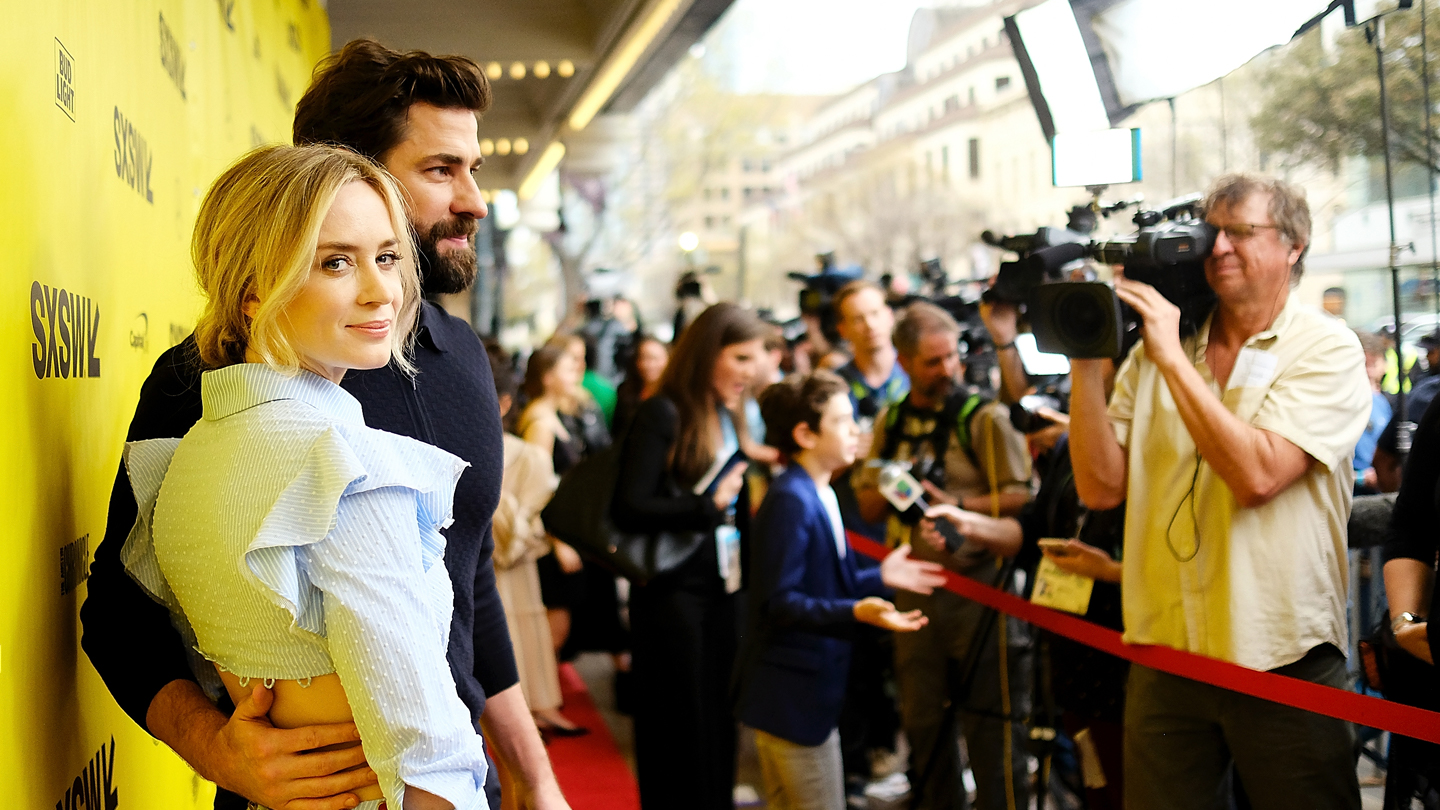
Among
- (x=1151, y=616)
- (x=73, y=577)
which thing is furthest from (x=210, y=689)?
(x=1151, y=616)

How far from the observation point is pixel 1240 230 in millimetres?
2518

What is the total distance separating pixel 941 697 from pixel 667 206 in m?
24.0

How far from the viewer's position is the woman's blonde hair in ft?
4.08

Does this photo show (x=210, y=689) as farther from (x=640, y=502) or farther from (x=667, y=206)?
(x=667, y=206)

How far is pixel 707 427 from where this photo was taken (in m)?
4.07

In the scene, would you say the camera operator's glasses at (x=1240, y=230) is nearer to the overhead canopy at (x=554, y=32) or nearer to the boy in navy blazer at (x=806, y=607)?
the boy in navy blazer at (x=806, y=607)

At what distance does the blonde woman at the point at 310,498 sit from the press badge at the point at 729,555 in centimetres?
261

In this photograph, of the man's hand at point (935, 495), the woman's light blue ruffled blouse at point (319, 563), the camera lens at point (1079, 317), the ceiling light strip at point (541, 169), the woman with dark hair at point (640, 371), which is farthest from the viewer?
the ceiling light strip at point (541, 169)

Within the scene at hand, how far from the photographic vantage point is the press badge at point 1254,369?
247 centimetres

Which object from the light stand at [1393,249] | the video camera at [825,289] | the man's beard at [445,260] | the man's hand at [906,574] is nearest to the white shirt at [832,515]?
the man's hand at [906,574]

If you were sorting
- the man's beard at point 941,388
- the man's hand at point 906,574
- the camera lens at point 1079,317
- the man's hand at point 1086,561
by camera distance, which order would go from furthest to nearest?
the man's beard at point 941,388 → the man's hand at point 906,574 → the man's hand at point 1086,561 → the camera lens at point 1079,317

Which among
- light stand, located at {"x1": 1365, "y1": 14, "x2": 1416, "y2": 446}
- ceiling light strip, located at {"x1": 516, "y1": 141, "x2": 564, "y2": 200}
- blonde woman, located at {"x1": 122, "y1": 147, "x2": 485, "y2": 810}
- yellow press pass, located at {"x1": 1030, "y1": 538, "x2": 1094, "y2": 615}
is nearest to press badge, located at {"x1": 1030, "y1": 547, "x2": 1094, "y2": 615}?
yellow press pass, located at {"x1": 1030, "y1": 538, "x2": 1094, "y2": 615}

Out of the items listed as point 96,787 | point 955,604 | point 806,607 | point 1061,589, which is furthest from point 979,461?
point 96,787

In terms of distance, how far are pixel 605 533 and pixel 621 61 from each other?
13.1 ft
